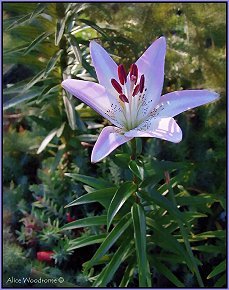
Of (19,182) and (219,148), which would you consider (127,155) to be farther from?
(19,182)

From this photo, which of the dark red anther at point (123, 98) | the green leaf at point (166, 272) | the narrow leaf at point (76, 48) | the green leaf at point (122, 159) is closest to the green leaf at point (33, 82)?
the narrow leaf at point (76, 48)

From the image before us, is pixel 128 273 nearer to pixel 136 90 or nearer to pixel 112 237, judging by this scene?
pixel 112 237

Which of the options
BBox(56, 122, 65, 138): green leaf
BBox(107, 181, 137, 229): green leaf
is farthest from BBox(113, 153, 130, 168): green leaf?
BBox(56, 122, 65, 138): green leaf

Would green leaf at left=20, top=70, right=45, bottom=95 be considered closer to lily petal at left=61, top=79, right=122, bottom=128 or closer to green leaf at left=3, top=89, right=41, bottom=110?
green leaf at left=3, top=89, right=41, bottom=110

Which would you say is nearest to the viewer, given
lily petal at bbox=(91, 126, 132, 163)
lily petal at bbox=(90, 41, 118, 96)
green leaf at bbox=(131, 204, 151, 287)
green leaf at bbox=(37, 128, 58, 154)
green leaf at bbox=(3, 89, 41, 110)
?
lily petal at bbox=(91, 126, 132, 163)

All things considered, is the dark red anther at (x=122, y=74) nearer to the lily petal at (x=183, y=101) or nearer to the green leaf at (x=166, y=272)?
the lily petal at (x=183, y=101)

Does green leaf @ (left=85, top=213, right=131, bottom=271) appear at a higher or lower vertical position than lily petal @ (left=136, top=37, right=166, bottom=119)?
lower
